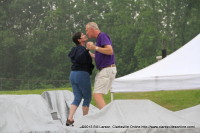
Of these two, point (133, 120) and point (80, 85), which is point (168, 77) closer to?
point (133, 120)

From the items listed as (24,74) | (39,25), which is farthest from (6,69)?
(39,25)

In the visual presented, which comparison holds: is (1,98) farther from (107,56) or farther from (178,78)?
(178,78)

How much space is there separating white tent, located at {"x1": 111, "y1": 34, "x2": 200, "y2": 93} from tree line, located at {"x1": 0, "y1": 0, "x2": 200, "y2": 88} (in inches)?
1608

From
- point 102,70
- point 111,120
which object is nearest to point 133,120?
point 111,120

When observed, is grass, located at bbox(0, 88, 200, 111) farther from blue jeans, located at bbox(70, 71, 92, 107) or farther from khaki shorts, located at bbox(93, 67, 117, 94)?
khaki shorts, located at bbox(93, 67, 117, 94)

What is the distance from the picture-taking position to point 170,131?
5613mm

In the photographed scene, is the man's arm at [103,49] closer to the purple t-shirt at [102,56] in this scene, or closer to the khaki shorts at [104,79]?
the purple t-shirt at [102,56]

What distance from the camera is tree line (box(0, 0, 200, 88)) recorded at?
159 ft

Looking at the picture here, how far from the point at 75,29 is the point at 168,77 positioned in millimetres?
48477

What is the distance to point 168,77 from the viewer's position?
597cm

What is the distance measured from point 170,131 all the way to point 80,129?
1.15 m

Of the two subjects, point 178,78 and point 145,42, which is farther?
point 145,42

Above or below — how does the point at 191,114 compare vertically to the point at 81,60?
below

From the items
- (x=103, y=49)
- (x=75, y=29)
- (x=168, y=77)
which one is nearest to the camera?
(x=168, y=77)
